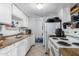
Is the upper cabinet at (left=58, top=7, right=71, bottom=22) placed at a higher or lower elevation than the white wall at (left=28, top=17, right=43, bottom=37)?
higher

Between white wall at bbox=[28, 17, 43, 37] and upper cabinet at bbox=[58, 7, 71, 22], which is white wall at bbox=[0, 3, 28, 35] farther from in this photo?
upper cabinet at bbox=[58, 7, 71, 22]

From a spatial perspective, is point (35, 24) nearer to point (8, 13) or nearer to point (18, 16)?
point (18, 16)

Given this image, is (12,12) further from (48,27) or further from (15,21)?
(48,27)

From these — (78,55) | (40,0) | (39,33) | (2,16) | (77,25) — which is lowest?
(78,55)

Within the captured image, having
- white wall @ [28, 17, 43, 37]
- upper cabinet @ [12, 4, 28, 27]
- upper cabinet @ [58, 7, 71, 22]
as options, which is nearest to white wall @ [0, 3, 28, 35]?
upper cabinet @ [12, 4, 28, 27]

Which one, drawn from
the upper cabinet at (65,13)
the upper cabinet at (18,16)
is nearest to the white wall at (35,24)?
the upper cabinet at (18,16)

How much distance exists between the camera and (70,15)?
72.5 inches

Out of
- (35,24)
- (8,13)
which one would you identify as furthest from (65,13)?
(8,13)

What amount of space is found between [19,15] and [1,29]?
0.37 m

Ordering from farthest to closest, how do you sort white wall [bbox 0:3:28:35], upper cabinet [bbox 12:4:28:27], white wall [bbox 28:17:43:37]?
1. white wall [bbox 28:17:43:37]
2. upper cabinet [bbox 12:4:28:27]
3. white wall [bbox 0:3:28:35]

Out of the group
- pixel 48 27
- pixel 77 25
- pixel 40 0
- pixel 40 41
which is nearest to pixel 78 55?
pixel 40 0

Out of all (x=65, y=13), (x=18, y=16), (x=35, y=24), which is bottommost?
(x=35, y=24)

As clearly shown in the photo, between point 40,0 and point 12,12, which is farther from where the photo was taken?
point 12,12

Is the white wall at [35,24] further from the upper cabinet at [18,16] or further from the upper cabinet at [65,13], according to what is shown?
the upper cabinet at [65,13]
